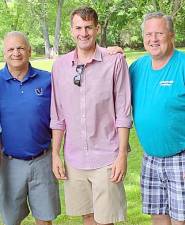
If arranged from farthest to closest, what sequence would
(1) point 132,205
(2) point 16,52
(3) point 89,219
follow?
(1) point 132,205, (3) point 89,219, (2) point 16,52

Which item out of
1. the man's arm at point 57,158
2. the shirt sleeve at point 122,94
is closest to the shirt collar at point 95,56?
the shirt sleeve at point 122,94

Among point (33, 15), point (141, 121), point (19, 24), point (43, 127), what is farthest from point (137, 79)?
point (19, 24)

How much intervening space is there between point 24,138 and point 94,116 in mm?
640

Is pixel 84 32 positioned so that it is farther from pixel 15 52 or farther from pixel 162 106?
pixel 162 106

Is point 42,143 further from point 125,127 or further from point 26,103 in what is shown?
point 125,127

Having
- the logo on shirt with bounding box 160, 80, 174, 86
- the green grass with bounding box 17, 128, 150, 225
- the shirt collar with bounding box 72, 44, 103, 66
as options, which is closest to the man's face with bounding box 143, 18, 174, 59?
the logo on shirt with bounding box 160, 80, 174, 86

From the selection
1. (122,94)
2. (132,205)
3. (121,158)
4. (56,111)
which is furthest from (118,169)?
(132,205)

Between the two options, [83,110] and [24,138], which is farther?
[24,138]

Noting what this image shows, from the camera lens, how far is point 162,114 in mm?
3270

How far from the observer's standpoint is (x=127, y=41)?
159ft

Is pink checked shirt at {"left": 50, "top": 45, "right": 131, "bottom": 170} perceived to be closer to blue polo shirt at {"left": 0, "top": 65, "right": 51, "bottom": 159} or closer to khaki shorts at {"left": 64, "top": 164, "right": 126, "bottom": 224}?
khaki shorts at {"left": 64, "top": 164, "right": 126, "bottom": 224}

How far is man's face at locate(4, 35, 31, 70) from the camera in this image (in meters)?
3.53

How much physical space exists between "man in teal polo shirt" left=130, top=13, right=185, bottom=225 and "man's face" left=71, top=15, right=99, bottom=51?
0.40 m

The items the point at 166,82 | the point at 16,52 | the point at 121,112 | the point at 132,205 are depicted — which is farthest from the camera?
the point at 132,205
